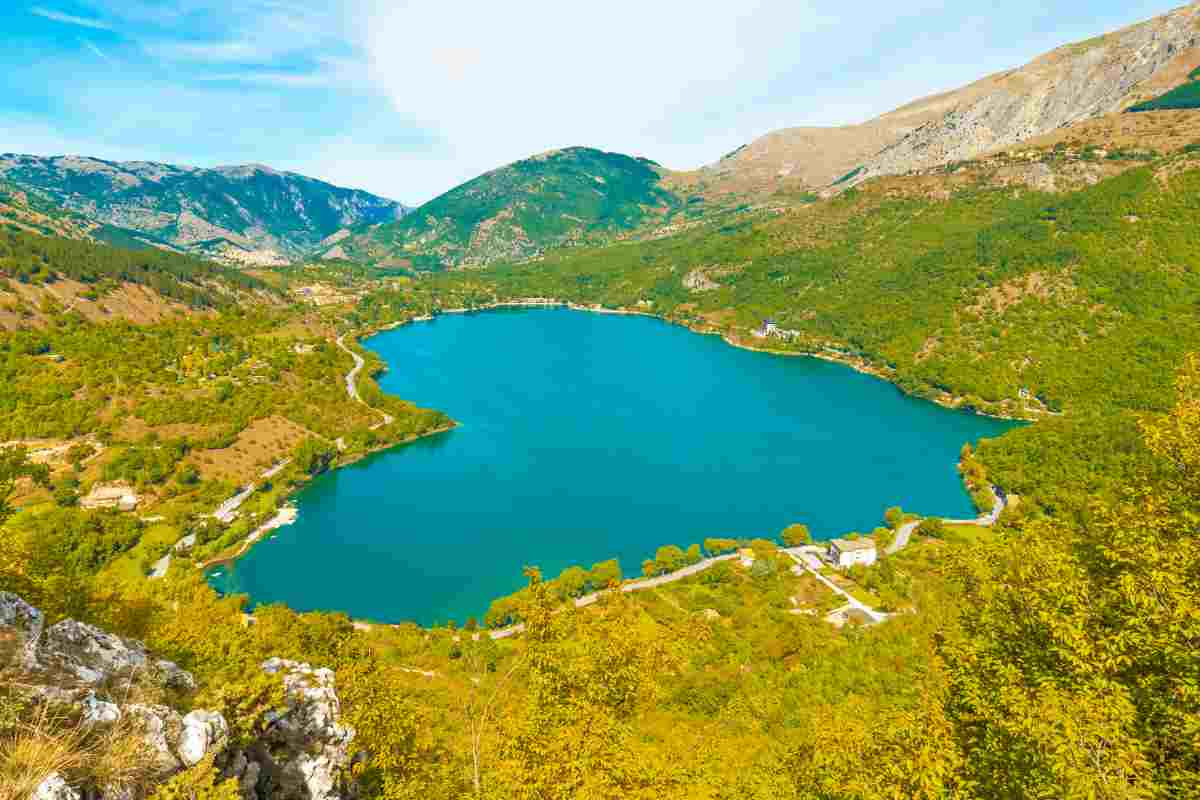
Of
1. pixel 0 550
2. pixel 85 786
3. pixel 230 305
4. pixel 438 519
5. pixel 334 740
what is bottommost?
pixel 438 519

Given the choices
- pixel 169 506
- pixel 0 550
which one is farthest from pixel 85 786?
pixel 169 506

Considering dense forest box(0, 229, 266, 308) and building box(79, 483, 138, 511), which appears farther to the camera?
dense forest box(0, 229, 266, 308)

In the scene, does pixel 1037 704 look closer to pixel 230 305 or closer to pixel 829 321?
pixel 829 321

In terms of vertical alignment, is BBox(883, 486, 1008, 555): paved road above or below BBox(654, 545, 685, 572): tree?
below

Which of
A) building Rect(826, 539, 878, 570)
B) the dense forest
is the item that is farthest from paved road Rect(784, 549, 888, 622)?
the dense forest

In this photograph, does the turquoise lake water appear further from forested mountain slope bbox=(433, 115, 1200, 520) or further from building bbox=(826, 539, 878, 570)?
forested mountain slope bbox=(433, 115, 1200, 520)

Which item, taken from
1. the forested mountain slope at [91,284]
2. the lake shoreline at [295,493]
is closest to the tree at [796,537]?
the lake shoreline at [295,493]
